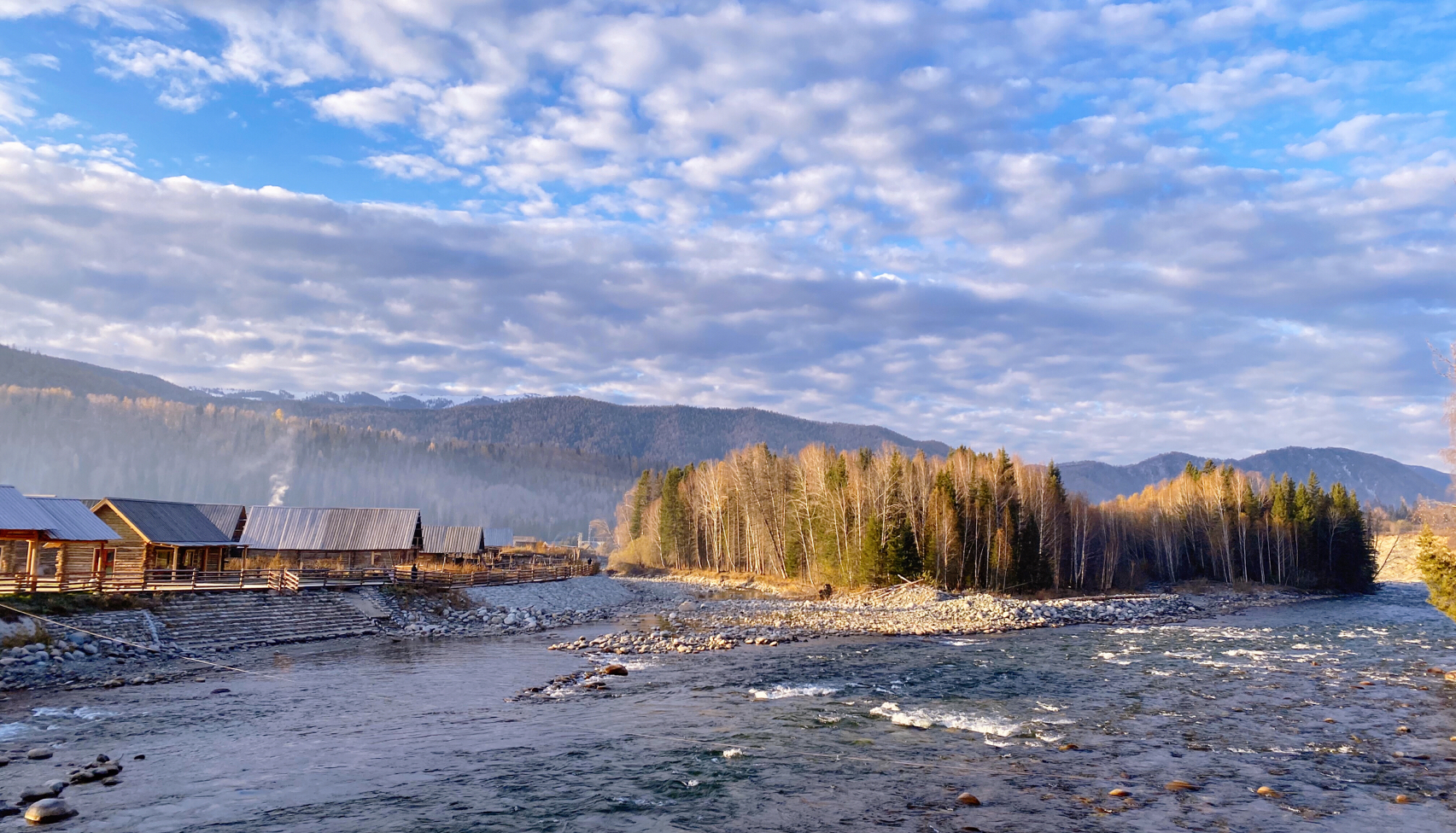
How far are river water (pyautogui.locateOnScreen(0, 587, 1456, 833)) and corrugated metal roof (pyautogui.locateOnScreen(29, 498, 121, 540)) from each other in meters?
13.8

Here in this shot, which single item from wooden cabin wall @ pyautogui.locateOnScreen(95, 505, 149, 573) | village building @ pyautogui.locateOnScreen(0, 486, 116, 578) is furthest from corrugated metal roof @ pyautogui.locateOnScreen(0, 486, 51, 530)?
wooden cabin wall @ pyautogui.locateOnScreen(95, 505, 149, 573)

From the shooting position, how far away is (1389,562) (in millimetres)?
130000

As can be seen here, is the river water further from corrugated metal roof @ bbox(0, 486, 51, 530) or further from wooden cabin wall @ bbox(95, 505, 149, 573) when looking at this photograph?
wooden cabin wall @ bbox(95, 505, 149, 573)

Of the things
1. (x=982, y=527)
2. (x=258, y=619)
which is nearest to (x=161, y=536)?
(x=258, y=619)

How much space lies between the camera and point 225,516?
63406 mm

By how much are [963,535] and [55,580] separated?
60852 millimetres

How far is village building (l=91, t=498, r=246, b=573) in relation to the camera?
154 ft

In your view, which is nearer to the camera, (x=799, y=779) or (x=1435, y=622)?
(x=799, y=779)

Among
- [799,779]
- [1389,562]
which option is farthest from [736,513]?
[1389,562]

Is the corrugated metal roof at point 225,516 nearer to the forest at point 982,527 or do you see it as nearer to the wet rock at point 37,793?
the forest at point 982,527

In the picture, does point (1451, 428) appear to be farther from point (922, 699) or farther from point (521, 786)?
point (521, 786)

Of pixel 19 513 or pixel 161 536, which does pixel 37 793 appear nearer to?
pixel 19 513

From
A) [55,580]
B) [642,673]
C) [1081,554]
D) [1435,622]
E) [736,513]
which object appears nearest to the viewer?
[642,673]

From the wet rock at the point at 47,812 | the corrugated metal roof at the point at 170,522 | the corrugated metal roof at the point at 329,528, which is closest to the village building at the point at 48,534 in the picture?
the corrugated metal roof at the point at 170,522
